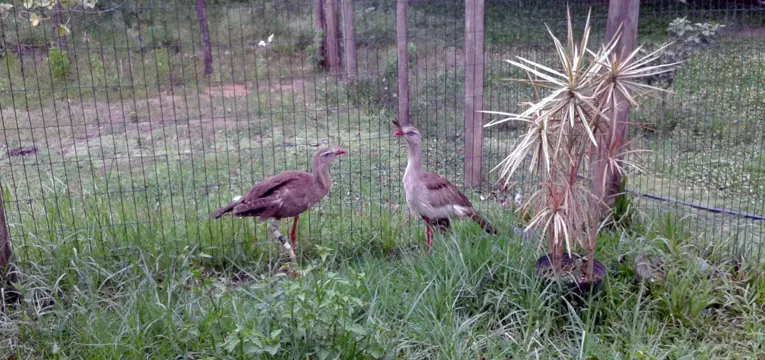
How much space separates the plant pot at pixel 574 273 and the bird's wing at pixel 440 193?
1.06m

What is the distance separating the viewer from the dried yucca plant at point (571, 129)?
4.07 m

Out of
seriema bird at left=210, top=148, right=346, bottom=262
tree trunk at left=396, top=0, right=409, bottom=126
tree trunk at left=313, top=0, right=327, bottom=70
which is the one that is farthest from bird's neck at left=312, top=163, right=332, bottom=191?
tree trunk at left=313, top=0, right=327, bottom=70

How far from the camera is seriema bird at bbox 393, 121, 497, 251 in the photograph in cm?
548

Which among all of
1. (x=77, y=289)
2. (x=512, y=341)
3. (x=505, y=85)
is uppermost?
(x=505, y=85)

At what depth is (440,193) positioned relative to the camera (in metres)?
5.51

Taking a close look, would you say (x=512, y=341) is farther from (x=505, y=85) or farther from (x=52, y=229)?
(x=505, y=85)

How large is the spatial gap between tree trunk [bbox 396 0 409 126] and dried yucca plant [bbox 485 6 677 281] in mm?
2697

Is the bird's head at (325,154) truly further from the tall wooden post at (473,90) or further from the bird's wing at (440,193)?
the tall wooden post at (473,90)

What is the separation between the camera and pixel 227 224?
5.64m

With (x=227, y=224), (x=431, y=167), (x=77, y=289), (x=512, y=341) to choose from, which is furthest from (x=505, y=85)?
(x=77, y=289)

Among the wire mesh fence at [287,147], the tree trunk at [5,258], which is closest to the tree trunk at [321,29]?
the wire mesh fence at [287,147]

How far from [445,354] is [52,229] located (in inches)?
127

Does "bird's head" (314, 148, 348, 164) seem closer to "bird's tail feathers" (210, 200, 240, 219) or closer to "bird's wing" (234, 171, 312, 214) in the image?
"bird's wing" (234, 171, 312, 214)

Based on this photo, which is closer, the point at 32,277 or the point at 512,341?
the point at 512,341
